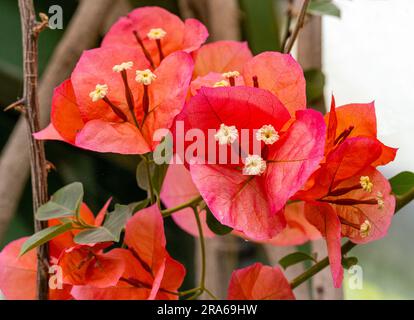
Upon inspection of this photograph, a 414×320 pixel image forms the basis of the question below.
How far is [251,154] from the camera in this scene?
15.7 inches

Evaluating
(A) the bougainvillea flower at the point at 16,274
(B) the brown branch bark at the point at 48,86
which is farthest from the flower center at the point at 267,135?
(B) the brown branch bark at the point at 48,86

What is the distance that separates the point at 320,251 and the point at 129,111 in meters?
0.36

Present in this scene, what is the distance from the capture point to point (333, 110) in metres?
0.40

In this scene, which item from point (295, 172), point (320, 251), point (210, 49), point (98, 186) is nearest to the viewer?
point (295, 172)

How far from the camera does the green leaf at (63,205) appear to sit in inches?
17.6

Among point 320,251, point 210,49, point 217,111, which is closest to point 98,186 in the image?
point 320,251

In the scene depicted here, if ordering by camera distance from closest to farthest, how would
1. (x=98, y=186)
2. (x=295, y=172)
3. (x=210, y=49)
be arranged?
(x=295, y=172), (x=210, y=49), (x=98, y=186)

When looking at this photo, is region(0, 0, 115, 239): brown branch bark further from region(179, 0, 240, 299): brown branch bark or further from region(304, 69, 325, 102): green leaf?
region(304, 69, 325, 102): green leaf

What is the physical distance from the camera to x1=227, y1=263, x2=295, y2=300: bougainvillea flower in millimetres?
464

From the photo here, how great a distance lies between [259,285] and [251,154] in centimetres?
12

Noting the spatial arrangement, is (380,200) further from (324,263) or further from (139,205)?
(139,205)

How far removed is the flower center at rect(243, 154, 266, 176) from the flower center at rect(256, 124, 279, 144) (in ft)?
0.04
